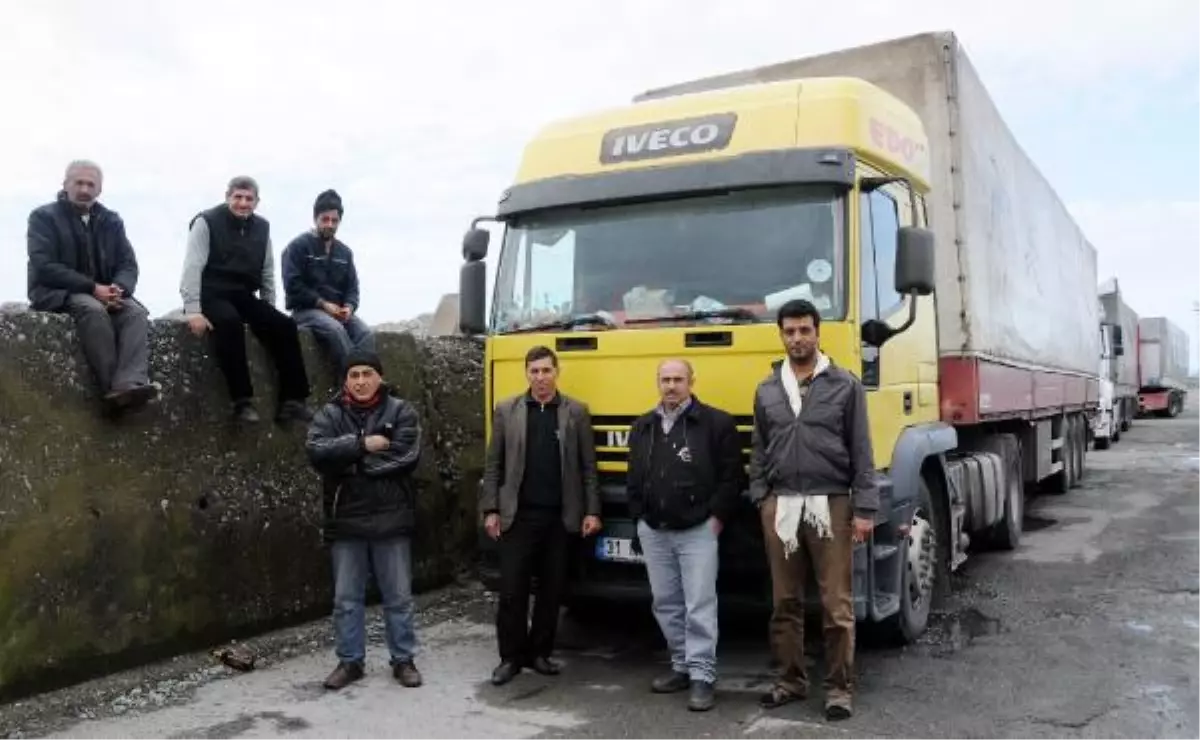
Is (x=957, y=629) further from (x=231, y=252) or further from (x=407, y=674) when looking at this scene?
(x=231, y=252)

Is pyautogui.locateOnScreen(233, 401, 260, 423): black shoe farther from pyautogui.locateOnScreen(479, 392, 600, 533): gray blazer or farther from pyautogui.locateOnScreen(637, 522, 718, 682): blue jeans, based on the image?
pyautogui.locateOnScreen(637, 522, 718, 682): blue jeans

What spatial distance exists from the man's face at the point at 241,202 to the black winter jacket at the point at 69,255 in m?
0.73

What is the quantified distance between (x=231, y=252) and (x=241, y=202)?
32 centimetres

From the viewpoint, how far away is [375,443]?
217 inches

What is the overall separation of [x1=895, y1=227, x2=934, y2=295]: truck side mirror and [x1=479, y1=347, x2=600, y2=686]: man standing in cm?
185

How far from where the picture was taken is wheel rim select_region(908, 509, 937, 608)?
20.9ft

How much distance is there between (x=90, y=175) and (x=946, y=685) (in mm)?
5435

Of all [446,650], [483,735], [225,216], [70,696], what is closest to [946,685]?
[483,735]

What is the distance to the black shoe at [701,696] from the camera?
204 inches

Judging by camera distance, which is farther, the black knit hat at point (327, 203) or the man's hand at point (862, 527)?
the black knit hat at point (327, 203)

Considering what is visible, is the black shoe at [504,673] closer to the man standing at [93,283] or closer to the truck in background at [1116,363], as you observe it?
the man standing at [93,283]

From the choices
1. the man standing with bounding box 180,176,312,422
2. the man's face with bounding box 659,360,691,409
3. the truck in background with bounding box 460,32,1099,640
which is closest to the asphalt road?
the truck in background with bounding box 460,32,1099,640

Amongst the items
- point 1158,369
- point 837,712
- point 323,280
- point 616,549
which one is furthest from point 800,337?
point 1158,369

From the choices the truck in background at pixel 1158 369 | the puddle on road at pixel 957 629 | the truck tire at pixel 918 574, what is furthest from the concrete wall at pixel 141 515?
the truck in background at pixel 1158 369
